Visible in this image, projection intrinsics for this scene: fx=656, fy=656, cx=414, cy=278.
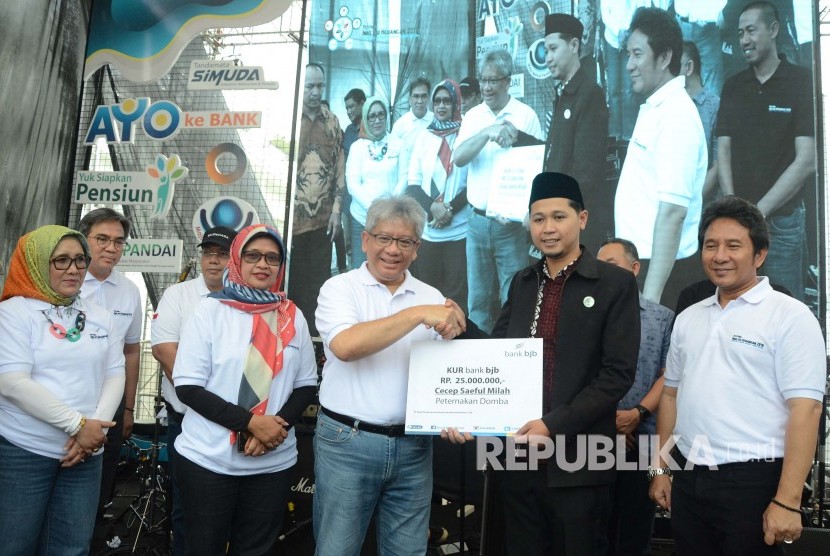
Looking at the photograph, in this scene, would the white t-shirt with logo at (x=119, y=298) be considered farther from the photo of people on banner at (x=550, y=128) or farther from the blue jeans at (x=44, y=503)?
the photo of people on banner at (x=550, y=128)

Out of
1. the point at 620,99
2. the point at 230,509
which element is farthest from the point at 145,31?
the point at 230,509

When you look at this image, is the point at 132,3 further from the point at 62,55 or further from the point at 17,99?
the point at 17,99

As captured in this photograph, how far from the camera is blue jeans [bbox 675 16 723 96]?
4.86 metres

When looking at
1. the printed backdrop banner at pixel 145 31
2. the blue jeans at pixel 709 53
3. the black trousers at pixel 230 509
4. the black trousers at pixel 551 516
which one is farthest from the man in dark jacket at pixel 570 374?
the printed backdrop banner at pixel 145 31

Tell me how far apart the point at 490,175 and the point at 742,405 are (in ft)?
10.7

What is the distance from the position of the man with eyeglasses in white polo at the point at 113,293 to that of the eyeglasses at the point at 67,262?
0.90 m

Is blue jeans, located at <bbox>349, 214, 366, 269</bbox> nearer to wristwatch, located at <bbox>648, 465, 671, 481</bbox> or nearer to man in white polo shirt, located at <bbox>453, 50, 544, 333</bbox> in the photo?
man in white polo shirt, located at <bbox>453, 50, 544, 333</bbox>

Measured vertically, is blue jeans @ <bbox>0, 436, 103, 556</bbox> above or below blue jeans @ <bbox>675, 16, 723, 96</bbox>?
below

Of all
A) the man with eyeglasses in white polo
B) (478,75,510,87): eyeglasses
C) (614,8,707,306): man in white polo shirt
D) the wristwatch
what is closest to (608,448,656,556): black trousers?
the wristwatch

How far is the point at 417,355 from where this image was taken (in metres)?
2.31

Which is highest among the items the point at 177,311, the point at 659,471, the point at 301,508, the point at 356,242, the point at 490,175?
the point at 490,175

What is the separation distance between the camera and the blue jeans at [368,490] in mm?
2240

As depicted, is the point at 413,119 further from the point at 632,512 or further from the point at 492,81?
the point at 632,512

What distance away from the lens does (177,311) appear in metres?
3.49
